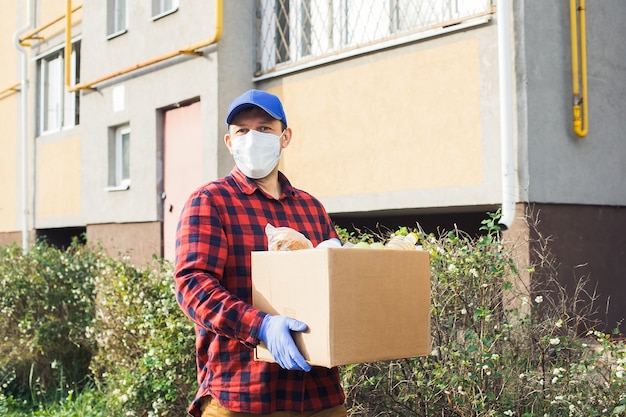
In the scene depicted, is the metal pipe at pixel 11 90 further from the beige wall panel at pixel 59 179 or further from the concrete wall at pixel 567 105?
the concrete wall at pixel 567 105

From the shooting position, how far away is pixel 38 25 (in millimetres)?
13336

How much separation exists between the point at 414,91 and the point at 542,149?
1.30 m

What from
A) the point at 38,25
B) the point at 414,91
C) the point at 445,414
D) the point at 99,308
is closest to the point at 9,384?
the point at 99,308

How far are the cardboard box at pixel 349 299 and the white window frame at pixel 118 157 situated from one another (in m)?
8.86

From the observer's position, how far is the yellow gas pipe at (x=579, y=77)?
6536 millimetres

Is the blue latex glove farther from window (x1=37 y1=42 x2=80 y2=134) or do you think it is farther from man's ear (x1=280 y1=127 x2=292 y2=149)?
window (x1=37 y1=42 x2=80 y2=134)

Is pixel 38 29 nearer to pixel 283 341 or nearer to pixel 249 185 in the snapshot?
pixel 249 185

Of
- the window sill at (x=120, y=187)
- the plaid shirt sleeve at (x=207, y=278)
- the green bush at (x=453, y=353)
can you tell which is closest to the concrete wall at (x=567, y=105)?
the green bush at (x=453, y=353)

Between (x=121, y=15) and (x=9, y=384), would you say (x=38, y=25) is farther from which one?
(x=9, y=384)

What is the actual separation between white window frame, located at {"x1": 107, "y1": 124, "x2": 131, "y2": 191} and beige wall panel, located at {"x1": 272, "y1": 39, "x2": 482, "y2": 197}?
3.44 metres

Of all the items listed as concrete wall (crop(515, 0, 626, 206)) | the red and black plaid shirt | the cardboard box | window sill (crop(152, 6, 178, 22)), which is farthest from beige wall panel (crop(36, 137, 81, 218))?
the cardboard box

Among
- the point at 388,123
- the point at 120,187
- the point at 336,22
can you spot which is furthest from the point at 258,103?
the point at 120,187

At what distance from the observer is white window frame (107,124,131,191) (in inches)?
442

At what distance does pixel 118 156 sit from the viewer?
1134 cm
